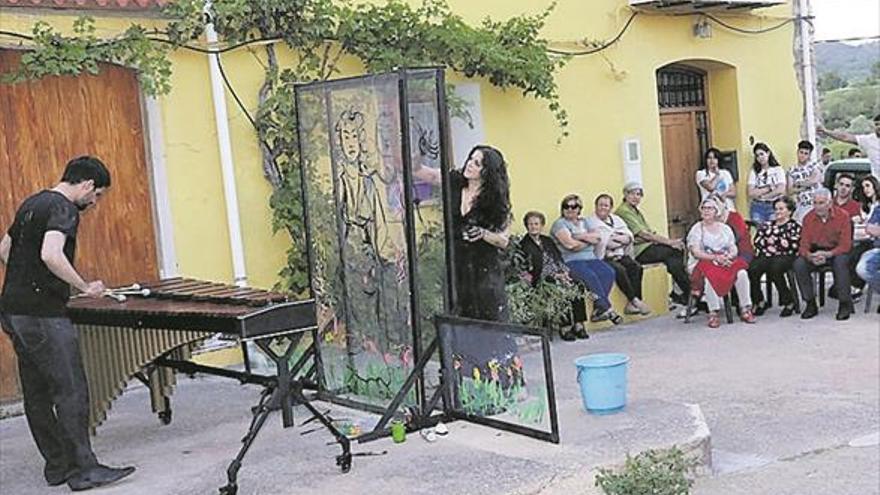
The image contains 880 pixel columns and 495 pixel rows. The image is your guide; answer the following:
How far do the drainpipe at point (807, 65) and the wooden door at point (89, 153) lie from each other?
8213 mm

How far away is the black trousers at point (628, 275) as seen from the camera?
11.9 meters

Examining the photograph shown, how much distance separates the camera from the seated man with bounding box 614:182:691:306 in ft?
40.4

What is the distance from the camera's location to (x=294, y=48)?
32.8 feet

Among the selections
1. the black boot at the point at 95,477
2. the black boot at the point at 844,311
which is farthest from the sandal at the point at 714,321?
the black boot at the point at 95,477

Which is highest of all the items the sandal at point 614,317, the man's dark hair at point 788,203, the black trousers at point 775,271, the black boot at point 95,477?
the man's dark hair at point 788,203

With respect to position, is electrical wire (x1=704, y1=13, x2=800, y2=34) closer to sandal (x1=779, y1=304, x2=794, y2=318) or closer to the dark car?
the dark car

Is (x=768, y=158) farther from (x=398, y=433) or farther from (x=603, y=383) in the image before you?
(x=398, y=433)

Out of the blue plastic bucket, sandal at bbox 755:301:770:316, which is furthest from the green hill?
the blue plastic bucket

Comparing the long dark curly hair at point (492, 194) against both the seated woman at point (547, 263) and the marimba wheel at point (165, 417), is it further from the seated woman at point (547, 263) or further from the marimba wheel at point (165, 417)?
the seated woman at point (547, 263)

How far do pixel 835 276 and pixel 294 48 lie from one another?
547 cm

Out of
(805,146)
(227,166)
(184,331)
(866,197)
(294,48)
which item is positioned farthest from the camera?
(805,146)

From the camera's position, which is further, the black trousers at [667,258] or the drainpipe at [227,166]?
the black trousers at [667,258]

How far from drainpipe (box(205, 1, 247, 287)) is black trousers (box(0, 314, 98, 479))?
3.09m

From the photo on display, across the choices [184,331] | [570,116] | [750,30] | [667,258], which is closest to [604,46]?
[570,116]
